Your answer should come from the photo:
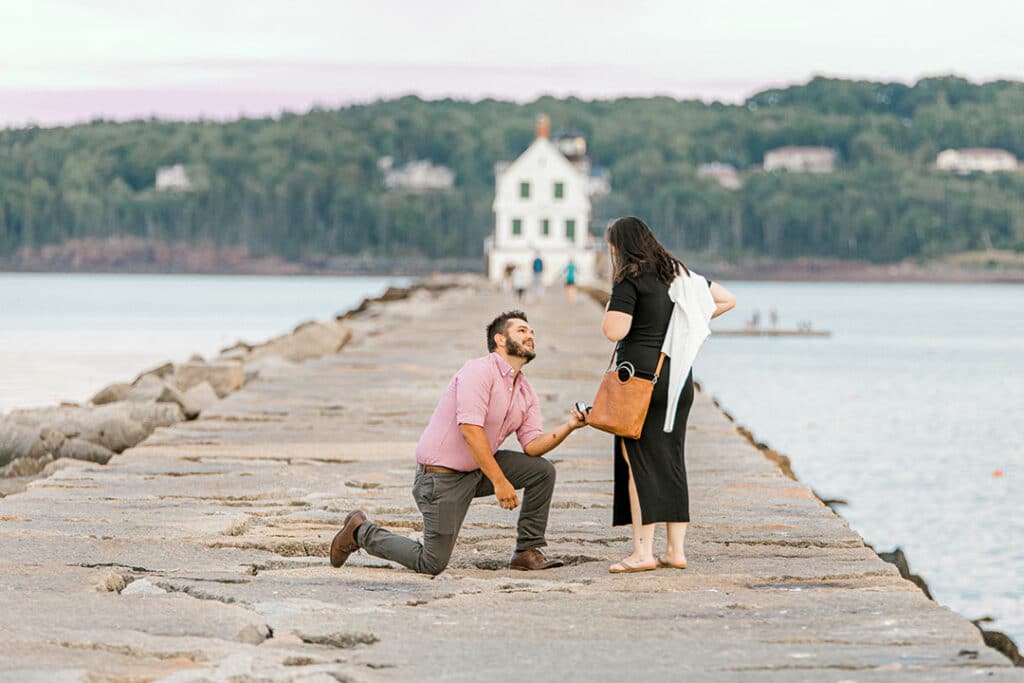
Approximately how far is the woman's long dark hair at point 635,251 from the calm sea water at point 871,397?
7162 mm

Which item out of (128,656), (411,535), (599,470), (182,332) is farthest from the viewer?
(182,332)

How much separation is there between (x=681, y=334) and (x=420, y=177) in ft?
621

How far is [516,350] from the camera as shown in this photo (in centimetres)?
651

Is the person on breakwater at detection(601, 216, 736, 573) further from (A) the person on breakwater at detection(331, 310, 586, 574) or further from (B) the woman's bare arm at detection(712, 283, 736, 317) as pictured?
(A) the person on breakwater at detection(331, 310, 586, 574)

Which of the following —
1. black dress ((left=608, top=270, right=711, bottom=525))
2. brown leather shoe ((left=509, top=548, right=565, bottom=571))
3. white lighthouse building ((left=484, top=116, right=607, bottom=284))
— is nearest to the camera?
black dress ((left=608, top=270, right=711, bottom=525))

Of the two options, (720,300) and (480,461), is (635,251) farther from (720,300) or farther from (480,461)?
(480,461)

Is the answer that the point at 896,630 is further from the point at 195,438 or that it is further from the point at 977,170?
the point at 977,170

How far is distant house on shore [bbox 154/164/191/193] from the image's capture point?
194 meters

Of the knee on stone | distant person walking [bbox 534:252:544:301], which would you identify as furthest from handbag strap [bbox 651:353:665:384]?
distant person walking [bbox 534:252:544:301]

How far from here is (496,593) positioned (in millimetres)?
6223

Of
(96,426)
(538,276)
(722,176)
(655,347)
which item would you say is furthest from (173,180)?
(655,347)

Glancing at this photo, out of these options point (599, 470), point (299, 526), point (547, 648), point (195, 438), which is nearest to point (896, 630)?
point (547, 648)

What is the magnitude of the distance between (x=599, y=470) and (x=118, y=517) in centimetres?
321

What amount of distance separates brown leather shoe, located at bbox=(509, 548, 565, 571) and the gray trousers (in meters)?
0.03
